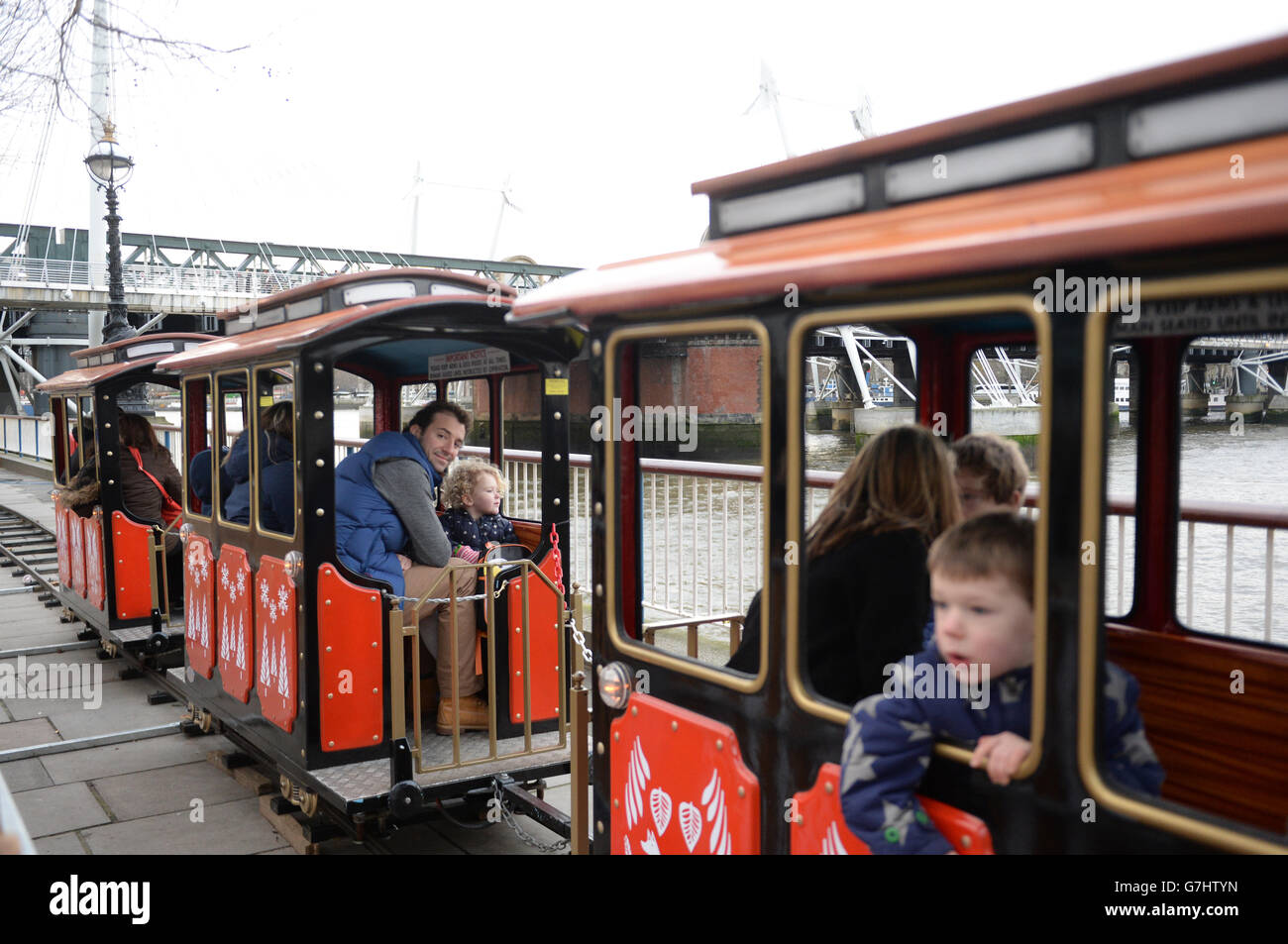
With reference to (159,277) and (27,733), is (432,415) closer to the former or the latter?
(27,733)

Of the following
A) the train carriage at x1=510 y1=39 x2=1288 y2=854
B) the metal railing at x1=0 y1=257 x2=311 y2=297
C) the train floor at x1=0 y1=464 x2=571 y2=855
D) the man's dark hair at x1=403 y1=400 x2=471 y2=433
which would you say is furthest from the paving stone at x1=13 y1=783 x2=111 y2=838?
the metal railing at x1=0 y1=257 x2=311 y2=297

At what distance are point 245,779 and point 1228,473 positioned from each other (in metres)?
6.05

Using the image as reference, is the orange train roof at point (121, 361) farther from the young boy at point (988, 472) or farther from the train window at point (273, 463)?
the young boy at point (988, 472)

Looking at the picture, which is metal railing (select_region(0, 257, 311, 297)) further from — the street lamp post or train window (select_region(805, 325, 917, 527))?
train window (select_region(805, 325, 917, 527))

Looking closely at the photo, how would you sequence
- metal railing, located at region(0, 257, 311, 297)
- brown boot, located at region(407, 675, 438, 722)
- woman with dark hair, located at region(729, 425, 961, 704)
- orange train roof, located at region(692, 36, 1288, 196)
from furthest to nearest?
metal railing, located at region(0, 257, 311, 297), brown boot, located at region(407, 675, 438, 722), woman with dark hair, located at region(729, 425, 961, 704), orange train roof, located at region(692, 36, 1288, 196)

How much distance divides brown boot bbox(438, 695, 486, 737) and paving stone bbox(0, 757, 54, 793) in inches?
98.2

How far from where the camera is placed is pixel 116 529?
8.65 metres

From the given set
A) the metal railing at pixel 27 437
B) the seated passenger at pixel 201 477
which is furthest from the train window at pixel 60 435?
the metal railing at pixel 27 437

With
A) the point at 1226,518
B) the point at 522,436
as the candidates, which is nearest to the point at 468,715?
the point at 1226,518

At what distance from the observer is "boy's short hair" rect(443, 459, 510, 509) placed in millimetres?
5430

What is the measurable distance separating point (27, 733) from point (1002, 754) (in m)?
6.96
